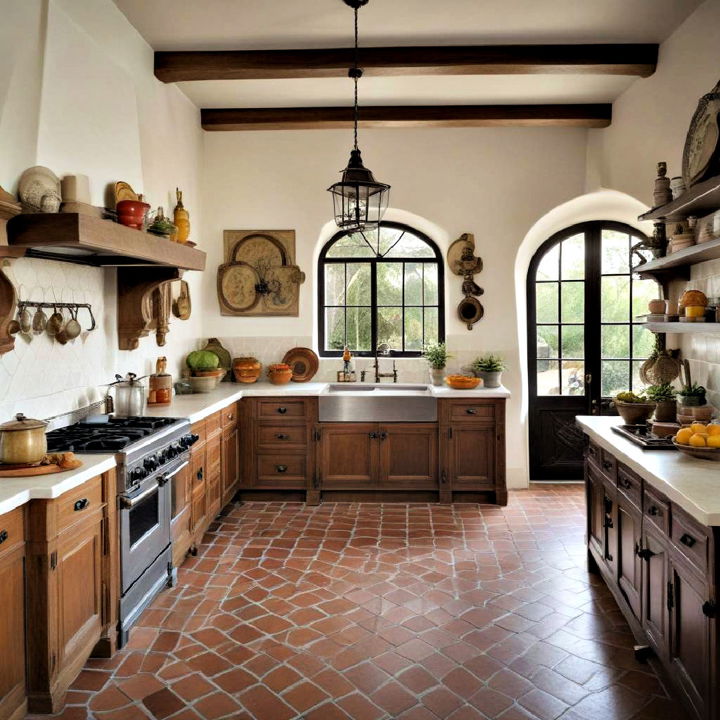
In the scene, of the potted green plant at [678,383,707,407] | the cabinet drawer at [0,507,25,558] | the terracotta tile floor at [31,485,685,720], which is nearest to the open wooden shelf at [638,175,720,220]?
the potted green plant at [678,383,707,407]

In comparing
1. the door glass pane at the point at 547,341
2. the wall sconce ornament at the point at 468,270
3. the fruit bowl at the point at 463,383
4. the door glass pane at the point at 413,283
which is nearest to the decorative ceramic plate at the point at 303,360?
the door glass pane at the point at 413,283

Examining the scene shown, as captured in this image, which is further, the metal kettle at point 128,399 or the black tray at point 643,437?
the metal kettle at point 128,399

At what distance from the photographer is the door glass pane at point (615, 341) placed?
5984 millimetres

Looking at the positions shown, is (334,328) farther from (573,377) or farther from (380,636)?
(380,636)

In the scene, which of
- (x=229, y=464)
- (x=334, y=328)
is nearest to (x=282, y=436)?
(x=229, y=464)

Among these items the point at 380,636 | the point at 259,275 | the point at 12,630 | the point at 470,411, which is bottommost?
the point at 380,636

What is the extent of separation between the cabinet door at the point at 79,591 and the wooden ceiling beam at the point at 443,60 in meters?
3.27

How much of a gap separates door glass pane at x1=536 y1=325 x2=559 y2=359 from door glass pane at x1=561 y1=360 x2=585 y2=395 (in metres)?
0.16

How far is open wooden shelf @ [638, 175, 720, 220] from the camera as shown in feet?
9.52

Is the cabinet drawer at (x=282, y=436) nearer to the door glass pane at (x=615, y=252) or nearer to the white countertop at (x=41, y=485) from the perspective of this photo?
the white countertop at (x=41, y=485)

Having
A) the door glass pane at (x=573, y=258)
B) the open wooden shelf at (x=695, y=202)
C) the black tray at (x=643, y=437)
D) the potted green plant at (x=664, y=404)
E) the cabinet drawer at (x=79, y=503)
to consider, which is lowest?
the cabinet drawer at (x=79, y=503)

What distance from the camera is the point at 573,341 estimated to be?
6078mm

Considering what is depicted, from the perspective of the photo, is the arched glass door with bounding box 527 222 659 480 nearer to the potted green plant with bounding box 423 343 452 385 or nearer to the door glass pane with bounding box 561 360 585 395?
the door glass pane with bounding box 561 360 585 395

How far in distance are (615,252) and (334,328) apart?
9.23 feet
